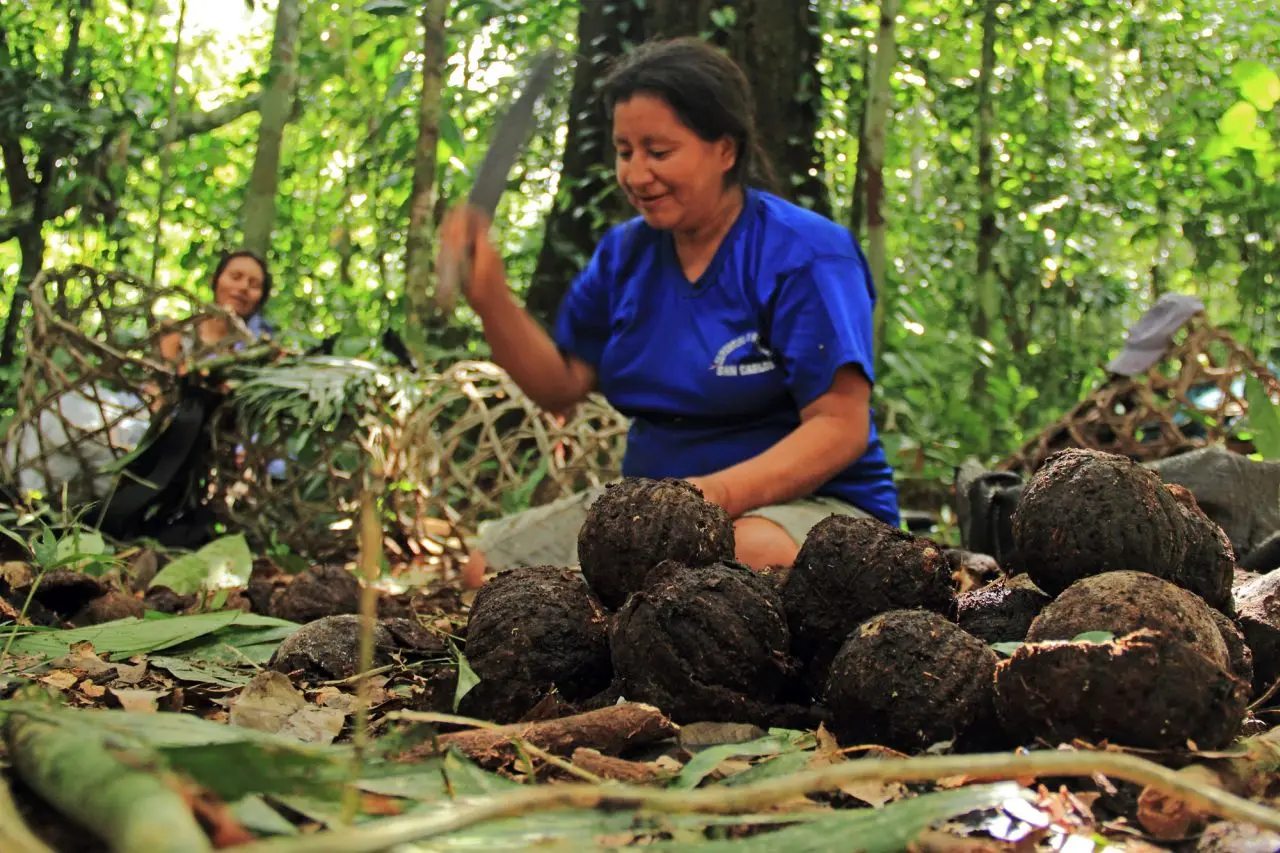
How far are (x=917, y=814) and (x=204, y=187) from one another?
10.5 meters

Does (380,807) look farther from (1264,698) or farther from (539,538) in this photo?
(539,538)

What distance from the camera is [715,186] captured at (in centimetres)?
338

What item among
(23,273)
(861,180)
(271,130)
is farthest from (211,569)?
(23,273)

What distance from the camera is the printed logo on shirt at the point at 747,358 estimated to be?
10.9 feet

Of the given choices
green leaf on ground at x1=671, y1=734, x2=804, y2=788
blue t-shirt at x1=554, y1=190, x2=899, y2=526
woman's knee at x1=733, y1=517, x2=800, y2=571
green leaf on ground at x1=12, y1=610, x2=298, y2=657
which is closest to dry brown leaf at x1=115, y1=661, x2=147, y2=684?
green leaf on ground at x1=12, y1=610, x2=298, y2=657

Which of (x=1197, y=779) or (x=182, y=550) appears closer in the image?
(x=1197, y=779)

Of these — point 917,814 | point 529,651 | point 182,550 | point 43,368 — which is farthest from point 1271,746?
Answer: point 43,368

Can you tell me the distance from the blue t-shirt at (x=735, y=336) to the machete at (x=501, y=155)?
32.5 inches

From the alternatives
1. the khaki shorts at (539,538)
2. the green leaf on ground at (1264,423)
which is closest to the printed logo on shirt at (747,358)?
the khaki shorts at (539,538)

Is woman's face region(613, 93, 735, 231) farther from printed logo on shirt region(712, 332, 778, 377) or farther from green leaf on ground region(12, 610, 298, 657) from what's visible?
green leaf on ground region(12, 610, 298, 657)

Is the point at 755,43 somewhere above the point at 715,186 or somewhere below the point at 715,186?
above

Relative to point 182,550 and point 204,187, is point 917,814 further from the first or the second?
point 204,187

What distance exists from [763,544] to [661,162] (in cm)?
107

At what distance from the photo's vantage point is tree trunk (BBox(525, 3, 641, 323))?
651 cm
